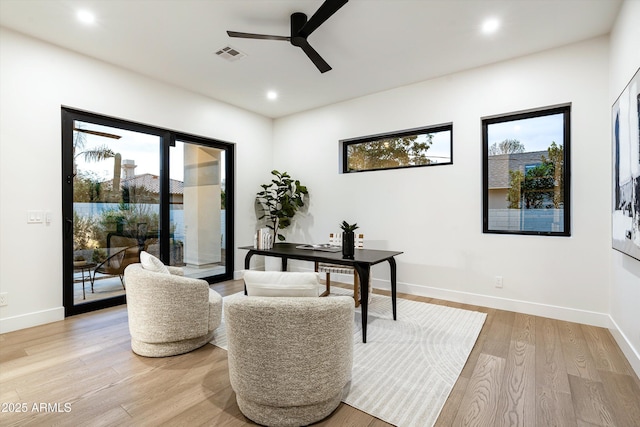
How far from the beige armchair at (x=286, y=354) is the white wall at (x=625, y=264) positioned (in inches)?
89.4

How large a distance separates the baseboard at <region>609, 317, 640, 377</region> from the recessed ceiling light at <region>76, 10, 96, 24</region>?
17.0ft

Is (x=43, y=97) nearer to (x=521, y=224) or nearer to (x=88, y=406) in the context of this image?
(x=88, y=406)

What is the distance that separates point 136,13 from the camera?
9.07 ft

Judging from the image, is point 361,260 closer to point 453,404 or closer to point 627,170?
point 453,404

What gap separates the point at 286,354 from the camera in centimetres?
157

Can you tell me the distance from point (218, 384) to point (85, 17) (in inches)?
133

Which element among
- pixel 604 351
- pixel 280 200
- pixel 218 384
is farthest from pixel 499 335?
pixel 280 200

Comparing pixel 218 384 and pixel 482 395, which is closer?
pixel 482 395

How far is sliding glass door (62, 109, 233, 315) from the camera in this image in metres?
3.54

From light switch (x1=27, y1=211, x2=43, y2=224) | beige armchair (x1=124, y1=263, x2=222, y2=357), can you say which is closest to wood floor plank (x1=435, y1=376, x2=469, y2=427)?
beige armchair (x1=124, y1=263, x2=222, y2=357)

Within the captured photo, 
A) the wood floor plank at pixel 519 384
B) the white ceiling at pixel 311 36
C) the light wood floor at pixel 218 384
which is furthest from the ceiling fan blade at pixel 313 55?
the wood floor plank at pixel 519 384

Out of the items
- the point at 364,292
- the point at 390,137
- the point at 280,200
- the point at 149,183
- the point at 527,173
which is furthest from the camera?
the point at 280,200

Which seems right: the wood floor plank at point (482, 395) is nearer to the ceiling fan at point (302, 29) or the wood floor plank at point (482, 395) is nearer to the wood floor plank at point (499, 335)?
the wood floor plank at point (499, 335)

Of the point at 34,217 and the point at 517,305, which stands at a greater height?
the point at 34,217
